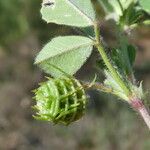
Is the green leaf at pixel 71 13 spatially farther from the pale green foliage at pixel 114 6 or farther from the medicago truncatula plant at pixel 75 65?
the pale green foliage at pixel 114 6

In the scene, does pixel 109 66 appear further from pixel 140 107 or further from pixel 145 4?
pixel 145 4

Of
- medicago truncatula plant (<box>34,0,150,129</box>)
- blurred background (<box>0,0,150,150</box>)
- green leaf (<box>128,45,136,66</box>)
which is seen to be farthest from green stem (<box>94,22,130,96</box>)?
blurred background (<box>0,0,150,150</box>)

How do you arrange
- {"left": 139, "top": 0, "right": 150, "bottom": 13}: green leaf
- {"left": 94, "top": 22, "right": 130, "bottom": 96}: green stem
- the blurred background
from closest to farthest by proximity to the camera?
{"left": 94, "top": 22, "right": 130, "bottom": 96}: green stem
{"left": 139, "top": 0, "right": 150, "bottom": 13}: green leaf
the blurred background

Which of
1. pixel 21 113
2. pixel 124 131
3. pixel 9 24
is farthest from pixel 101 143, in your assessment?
pixel 9 24

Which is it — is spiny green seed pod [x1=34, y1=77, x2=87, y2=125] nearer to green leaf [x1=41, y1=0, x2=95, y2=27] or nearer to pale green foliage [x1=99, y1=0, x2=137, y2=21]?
green leaf [x1=41, y1=0, x2=95, y2=27]

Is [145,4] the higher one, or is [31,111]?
→ [145,4]

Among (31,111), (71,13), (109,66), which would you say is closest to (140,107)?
(109,66)

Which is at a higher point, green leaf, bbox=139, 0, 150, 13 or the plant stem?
green leaf, bbox=139, 0, 150, 13
